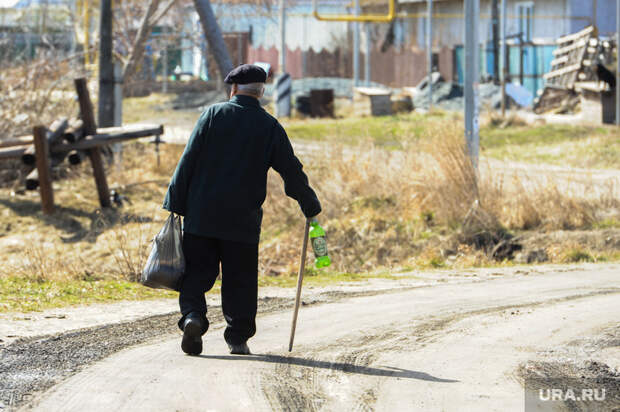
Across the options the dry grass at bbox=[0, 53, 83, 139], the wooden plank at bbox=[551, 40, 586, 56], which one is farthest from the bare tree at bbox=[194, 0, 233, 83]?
the wooden plank at bbox=[551, 40, 586, 56]

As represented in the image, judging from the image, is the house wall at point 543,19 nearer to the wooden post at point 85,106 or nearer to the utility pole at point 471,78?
the wooden post at point 85,106

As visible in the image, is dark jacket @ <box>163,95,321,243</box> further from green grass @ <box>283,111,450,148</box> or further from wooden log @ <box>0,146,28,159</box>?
green grass @ <box>283,111,450,148</box>

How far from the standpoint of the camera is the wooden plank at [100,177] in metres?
16.6

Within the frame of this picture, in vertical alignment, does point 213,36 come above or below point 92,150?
above

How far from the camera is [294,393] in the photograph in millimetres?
5535

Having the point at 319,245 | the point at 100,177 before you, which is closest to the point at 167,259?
the point at 319,245

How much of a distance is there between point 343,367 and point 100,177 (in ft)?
36.4

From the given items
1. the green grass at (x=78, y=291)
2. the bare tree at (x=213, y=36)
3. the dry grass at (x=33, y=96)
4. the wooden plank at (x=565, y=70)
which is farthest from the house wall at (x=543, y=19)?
the green grass at (x=78, y=291)

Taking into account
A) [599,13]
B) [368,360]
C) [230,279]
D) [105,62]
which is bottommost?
[368,360]

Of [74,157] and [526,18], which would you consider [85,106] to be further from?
[526,18]

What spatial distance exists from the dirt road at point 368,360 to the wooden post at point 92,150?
8.53 metres

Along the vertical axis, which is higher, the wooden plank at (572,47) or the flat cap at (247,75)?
the wooden plank at (572,47)

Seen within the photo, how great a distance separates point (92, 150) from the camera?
16.7 m

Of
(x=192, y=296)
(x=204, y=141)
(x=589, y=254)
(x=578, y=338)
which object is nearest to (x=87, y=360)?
(x=192, y=296)
